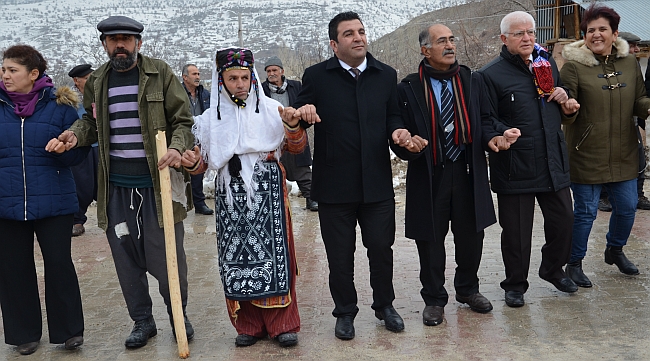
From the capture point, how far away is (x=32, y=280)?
4.85 m

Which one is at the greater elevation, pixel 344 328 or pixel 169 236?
pixel 169 236

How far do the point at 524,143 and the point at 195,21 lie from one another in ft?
161

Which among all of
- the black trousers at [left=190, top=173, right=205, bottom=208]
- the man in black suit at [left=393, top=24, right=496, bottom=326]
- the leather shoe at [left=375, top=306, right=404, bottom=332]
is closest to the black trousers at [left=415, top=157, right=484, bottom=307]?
the man in black suit at [left=393, top=24, right=496, bottom=326]

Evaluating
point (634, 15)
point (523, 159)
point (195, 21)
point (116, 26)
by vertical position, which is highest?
point (195, 21)

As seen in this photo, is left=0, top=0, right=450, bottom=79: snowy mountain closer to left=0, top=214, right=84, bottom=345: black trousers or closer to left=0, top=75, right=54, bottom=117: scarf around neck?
left=0, top=75, right=54, bottom=117: scarf around neck

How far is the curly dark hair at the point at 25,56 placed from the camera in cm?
466

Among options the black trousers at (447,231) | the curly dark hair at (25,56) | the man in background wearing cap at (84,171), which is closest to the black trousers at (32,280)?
the curly dark hair at (25,56)

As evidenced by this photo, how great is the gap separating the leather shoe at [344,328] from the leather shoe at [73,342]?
1.79 meters

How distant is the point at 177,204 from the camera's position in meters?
4.73

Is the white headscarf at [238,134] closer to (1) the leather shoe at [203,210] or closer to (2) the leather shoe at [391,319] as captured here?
(2) the leather shoe at [391,319]

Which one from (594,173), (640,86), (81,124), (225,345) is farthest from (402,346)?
(640,86)

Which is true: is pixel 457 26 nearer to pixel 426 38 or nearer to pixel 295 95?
pixel 295 95

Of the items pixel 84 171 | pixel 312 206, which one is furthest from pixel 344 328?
pixel 312 206

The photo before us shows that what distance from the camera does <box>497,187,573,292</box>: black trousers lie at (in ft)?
17.3
